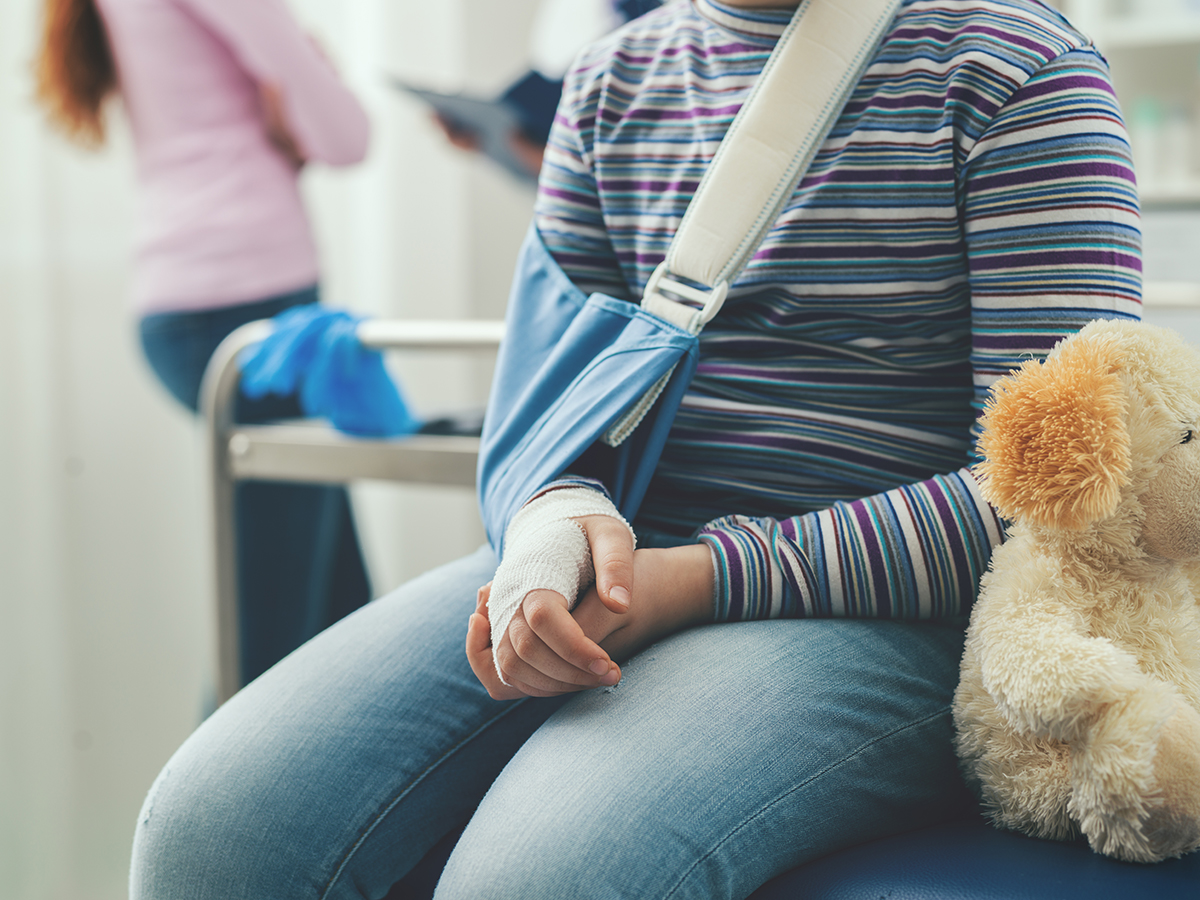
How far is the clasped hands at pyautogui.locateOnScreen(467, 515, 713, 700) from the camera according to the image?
44 centimetres

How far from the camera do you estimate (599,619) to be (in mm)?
465

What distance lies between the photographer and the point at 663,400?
0.53 m

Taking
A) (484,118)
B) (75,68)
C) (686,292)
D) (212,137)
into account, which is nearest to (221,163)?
(212,137)

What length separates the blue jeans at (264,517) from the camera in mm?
1242

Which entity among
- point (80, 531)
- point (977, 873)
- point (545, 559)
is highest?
point (545, 559)

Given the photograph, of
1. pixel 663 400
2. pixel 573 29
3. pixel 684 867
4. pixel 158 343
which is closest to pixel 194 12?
pixel 158 343

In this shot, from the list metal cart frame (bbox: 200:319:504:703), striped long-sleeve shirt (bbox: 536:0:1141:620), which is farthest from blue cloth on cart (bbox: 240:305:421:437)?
striped long-sleeve shirt (bbox: 536:0:1141:620)

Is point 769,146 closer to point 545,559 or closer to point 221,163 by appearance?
point 545,559

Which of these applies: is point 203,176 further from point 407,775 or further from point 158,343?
point 407,775

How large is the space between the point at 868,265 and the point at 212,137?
3.22 ft

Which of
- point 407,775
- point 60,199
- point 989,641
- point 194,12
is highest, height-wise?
point 194,12

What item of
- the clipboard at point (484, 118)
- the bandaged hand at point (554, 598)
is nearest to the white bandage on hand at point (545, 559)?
the bandaged hand at point (554, 598)

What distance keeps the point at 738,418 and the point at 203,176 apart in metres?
0.94

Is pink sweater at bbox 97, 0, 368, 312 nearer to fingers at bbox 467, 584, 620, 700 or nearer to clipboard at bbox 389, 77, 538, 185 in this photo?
clipboard at bbox 389, 77, 538, 185
